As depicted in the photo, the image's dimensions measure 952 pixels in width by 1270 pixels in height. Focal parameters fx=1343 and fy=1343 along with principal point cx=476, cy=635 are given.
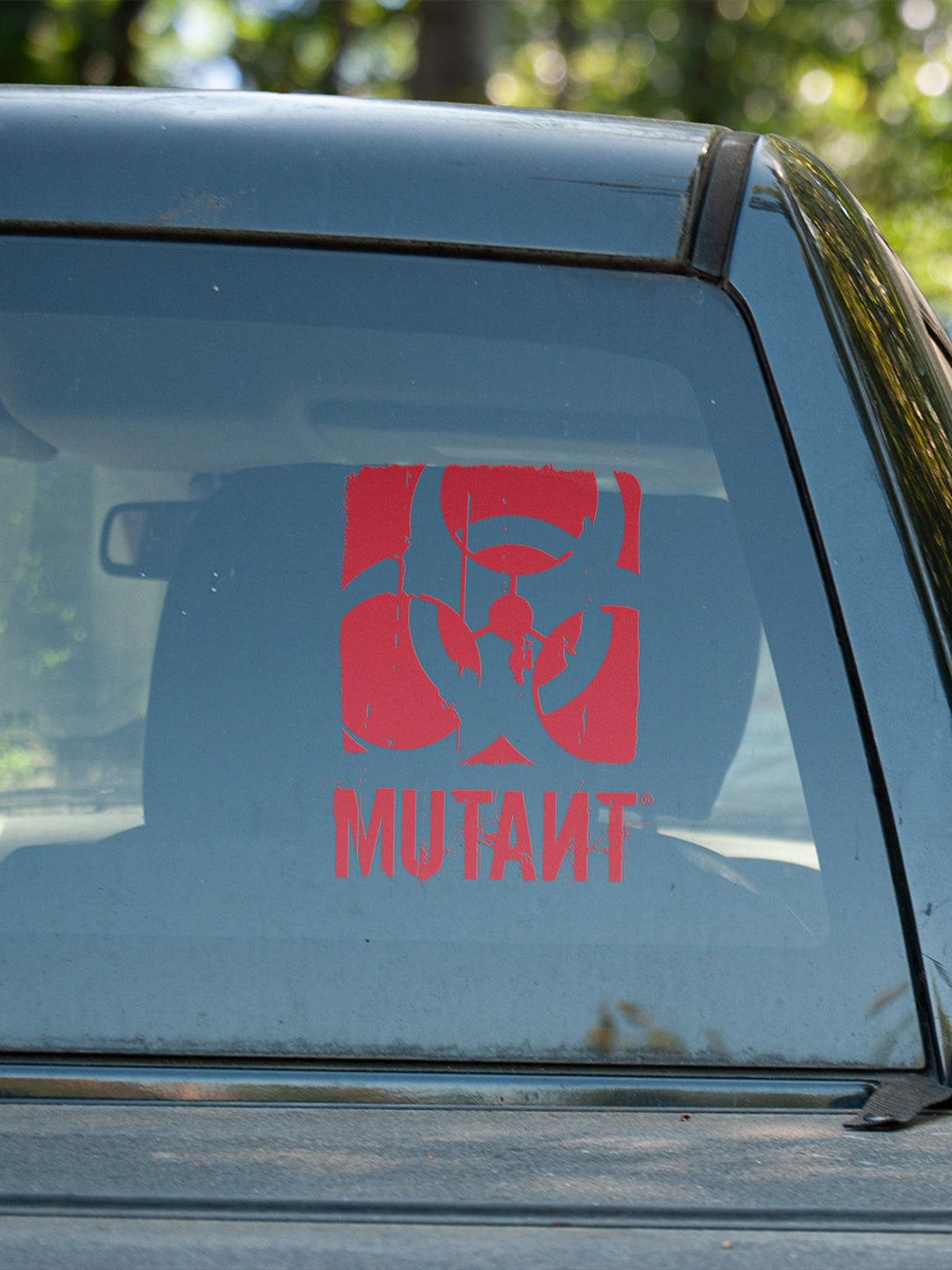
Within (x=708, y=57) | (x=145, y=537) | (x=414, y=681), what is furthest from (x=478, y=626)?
(x=708, y=57)

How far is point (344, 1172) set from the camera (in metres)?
1.04

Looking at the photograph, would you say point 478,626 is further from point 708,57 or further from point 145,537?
point 708,57

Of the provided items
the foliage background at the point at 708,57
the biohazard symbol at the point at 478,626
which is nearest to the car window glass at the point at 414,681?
the biohazard symbol at the point at 478,626

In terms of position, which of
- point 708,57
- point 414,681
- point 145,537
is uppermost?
point 708,57

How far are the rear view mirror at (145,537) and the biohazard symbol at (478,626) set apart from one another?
0.16 meters

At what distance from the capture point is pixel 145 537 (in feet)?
4.24

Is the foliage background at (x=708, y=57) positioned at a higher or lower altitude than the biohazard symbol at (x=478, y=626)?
higher

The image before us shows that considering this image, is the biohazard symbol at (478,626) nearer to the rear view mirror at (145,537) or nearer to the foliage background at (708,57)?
the rear view mirror at (145,537)

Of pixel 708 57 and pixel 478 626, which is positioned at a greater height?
pixel 708 57

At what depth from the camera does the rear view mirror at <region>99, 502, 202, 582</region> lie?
1288 mm

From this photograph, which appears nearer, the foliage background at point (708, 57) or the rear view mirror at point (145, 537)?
the rear view mirror at point (145, 537)

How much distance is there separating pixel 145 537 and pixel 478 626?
33 centimetres

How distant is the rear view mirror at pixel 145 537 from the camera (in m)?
1.29

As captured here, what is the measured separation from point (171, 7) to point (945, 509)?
18.5 meters
